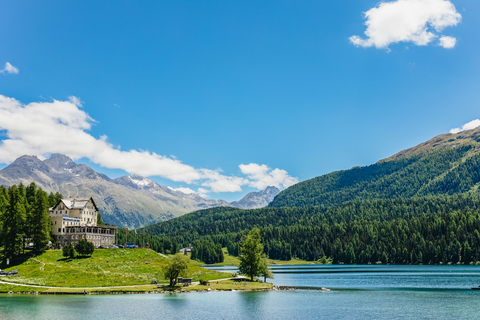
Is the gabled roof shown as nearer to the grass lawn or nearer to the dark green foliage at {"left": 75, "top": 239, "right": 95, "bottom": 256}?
the grass lawn

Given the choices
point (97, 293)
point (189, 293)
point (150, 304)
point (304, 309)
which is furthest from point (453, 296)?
point (97, 293)

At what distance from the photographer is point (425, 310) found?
7856 cm

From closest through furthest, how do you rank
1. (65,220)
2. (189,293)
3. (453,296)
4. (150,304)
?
(150,304) < (453,296) < (189,293) < (65,220)

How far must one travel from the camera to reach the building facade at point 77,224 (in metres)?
151

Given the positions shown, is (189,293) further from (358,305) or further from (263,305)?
(358,305)

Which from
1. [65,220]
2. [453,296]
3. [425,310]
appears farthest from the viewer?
[65,220]

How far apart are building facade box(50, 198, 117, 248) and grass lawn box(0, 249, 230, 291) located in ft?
45.1

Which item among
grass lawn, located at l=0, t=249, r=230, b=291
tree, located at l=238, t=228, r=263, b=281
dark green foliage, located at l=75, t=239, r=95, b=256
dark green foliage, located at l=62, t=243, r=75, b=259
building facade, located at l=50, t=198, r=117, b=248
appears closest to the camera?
grass lawn, located at l=0, t=249, r=230, b=291

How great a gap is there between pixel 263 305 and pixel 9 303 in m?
52.1

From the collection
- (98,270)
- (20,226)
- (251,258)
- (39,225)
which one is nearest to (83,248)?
(98,270)


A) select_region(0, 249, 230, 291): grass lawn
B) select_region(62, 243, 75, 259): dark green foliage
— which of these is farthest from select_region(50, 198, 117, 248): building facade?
select_region(62, 243, 75, 259): dark green foliage

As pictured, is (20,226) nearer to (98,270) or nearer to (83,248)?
(83,248)

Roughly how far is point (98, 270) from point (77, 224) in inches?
1768

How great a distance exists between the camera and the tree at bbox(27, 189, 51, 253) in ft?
435
